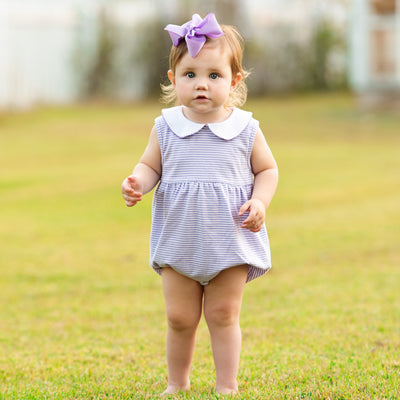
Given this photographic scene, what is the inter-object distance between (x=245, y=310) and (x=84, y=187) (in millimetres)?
5793

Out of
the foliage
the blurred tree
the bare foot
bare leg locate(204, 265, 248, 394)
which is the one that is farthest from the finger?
the foliage

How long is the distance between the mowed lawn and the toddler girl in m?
0.37

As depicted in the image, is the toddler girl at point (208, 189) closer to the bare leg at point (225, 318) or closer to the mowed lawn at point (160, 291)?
the bare leg at point (225, 318)

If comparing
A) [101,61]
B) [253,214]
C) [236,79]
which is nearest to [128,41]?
[101,61]

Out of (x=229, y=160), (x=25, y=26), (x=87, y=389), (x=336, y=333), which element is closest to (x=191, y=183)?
(x=229, y=160)

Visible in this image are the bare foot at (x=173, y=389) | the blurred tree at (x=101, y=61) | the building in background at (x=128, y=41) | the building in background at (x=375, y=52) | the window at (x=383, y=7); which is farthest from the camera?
the blurred tree at (x=101, y=61)

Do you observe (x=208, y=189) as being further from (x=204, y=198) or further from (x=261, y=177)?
(x=261, y=177)

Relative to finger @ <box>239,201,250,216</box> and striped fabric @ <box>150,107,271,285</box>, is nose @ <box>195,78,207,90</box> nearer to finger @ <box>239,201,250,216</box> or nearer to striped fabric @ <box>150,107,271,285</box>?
striped fabric @ <box>150,107,271,285</box>

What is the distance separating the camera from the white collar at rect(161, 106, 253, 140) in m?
2.73

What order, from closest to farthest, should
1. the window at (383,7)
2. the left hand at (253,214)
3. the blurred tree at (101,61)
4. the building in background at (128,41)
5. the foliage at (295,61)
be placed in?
1. the left hand at (253,214)
2. the window at (383,7)
3. the building in background at (128,41)
4. the blurred tree at (101,61)
5. the foliage at (295,61)

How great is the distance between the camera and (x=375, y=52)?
1875cm

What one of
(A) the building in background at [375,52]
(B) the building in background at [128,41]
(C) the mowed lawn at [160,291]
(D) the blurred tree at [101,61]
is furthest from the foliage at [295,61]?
(C) the mowed lawn at [160,291]

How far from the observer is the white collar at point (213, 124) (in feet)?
8.96

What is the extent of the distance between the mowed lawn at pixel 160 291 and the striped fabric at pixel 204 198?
0.53 m
